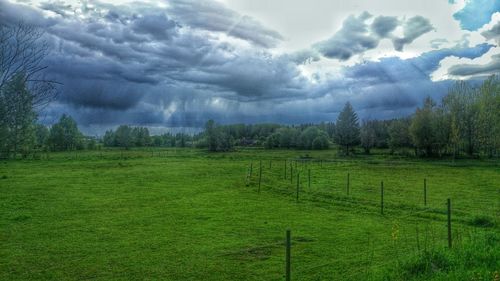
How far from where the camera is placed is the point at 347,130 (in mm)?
119875

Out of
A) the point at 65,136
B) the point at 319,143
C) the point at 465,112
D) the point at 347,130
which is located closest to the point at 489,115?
the point at 465,112

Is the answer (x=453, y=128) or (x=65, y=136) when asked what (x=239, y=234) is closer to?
(x=453, y=128)

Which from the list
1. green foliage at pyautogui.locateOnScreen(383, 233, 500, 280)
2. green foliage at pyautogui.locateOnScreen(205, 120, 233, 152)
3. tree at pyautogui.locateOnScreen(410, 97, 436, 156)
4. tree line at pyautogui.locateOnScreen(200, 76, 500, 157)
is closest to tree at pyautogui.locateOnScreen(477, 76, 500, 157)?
tree line at pyautogui.locateOnScreen(200, 76, 500, 157)

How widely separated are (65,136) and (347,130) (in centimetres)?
11097

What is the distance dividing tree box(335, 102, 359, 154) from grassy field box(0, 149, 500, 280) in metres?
82.9

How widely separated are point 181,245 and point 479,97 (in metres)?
105

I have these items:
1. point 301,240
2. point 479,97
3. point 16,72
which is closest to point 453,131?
point 479,97

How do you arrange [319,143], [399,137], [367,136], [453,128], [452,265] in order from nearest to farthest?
[452,265] → [453,128] → [399,137] → [367,136] → [319,143]

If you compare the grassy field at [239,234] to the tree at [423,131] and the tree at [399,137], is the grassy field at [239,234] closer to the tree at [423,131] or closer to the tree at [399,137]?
the tree at [423,131]

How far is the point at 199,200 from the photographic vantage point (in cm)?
3120

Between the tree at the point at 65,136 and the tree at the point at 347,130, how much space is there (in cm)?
10721

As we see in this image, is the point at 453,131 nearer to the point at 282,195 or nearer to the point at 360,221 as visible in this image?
the point at 282,195

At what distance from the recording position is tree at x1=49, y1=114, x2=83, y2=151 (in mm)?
148375

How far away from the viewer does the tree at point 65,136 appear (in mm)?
148375
